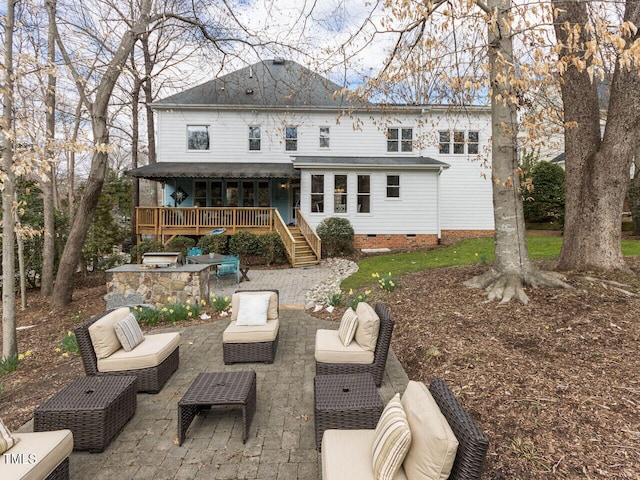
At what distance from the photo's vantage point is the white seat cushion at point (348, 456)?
2.13 m

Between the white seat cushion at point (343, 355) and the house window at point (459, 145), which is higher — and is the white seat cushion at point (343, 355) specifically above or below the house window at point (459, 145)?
below

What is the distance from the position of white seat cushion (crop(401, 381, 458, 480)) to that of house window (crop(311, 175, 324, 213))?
13211mm

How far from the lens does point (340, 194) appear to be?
49.6ft

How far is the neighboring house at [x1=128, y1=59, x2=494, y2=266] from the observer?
15117 millimetres

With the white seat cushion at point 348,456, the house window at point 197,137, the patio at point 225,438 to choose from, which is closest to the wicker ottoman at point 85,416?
the patio at point 225,438

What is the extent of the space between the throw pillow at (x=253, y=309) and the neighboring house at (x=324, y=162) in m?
9.64

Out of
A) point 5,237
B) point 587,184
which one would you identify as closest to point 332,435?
point 5,237

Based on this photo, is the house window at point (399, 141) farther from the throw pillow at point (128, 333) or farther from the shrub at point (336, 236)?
the throw pillow at point (128, 333)

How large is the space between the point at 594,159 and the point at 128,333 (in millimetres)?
7959

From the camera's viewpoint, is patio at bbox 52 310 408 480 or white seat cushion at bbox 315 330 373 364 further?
A: white seat cushion at bbox 315 330 373 364

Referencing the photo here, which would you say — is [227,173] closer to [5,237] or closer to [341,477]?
[5,237]

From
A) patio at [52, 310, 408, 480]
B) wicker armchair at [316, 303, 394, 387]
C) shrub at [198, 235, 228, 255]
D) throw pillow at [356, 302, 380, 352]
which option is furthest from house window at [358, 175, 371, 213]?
wicker armchair at [316, 303, 394, 387]

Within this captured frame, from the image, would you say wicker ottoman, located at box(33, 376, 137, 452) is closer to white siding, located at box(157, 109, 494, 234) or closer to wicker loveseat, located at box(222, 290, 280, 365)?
wicker loveseat, located at box(222, 290, 280, 365)

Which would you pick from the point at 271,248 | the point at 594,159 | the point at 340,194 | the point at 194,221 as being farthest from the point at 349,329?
the point at 340,194
